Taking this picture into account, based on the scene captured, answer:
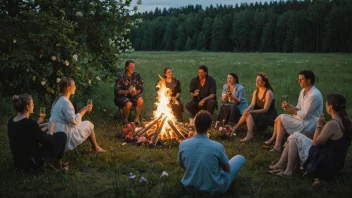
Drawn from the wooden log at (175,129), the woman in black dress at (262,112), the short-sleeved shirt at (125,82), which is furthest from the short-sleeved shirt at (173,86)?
the woman in black dress at (262,112)

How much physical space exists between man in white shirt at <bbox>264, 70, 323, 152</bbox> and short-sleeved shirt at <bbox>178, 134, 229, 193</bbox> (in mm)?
2762

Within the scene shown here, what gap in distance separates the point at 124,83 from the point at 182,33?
8968cm

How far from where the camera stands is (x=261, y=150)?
749 cm

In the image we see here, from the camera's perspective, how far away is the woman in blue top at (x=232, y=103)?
925cm

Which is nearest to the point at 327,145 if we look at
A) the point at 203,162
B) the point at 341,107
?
the point at 341,107

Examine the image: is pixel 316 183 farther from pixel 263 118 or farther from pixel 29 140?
pixel 29 140

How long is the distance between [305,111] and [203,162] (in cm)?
344

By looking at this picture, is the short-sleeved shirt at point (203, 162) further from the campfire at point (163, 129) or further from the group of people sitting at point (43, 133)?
the campfire at point (163, 129)

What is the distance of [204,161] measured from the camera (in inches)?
181

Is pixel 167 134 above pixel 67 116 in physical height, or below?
below

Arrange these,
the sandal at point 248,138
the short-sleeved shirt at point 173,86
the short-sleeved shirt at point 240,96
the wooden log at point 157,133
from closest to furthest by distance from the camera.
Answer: the wooden log at point 157,133 → the sandal at point 248,138 → the short-sleeved shirt at point 240,96 → the short-sleeved shirt at point 173,86

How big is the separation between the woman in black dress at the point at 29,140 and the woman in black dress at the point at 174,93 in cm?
449

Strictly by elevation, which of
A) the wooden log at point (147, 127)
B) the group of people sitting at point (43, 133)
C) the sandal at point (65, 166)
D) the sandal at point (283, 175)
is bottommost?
the sandal at point (283, 175)

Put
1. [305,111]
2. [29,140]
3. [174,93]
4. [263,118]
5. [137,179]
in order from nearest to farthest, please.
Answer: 1. [29,140]
2. [137,179]
3. [305,111]
4. [263,118]
5. [174,93]
